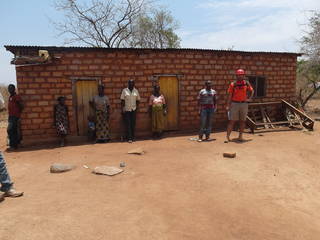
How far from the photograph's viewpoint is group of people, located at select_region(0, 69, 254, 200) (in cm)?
694

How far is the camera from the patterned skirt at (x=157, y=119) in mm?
7824

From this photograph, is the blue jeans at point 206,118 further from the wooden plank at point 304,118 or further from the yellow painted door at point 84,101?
the wooden plank at point 304,118

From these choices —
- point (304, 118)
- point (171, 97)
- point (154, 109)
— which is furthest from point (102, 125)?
point (304, 118)

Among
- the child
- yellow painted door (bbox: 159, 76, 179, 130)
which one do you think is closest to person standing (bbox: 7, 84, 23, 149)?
the child

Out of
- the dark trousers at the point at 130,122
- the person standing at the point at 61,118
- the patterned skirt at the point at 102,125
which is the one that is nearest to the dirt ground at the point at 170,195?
the person standing at the point at 61,118

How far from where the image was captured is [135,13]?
62.2 ft

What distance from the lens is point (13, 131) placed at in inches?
276

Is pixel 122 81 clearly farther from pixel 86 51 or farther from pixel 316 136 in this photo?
pixel 316 136

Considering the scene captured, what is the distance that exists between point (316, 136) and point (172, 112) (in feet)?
14.1

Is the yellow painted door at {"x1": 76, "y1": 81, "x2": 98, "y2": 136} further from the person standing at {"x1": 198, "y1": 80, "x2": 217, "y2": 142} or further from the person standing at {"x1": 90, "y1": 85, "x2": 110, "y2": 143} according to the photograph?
the person standing at {"x1": 198, "y1": 80, "x2": 217, "y2": 142}

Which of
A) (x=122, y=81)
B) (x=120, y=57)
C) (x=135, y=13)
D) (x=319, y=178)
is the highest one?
(x=135, y=13)

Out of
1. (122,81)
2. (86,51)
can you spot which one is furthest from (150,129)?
(86,51)

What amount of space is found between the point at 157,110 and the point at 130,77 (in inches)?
48.9

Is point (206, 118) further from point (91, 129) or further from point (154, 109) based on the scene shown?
point (91, 129)
